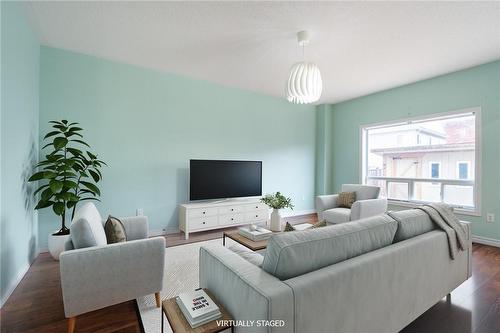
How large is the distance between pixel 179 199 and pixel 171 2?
2819mm

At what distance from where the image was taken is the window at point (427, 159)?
12.0 feet

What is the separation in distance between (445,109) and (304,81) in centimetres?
298

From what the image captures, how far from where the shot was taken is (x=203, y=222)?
3.75 meters

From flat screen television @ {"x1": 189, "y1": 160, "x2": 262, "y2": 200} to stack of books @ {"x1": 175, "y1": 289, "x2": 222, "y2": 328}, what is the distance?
2774mm

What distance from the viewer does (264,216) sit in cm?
438

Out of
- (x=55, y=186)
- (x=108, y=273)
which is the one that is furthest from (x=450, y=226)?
(x=55, y=186)

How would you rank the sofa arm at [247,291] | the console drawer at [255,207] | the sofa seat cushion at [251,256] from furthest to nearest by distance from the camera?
the console drawer at [255,207], the sofa seat cushion at [251,256], the sofa arm at [247,291]

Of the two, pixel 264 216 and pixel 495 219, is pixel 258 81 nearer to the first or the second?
pixel 264 216

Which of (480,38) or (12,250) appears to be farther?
(480,38)

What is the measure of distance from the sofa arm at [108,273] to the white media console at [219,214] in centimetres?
185

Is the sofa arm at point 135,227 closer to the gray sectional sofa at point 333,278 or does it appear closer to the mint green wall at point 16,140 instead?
the mint green wall at point 16,140

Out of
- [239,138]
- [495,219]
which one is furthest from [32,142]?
[495,219]

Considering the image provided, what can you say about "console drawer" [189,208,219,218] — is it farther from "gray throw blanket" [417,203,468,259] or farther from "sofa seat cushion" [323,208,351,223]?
"gray throw blanket" [417,203,468,259]

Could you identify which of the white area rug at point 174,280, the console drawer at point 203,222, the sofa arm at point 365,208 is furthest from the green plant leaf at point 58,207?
the sofa arm at point 365,208
